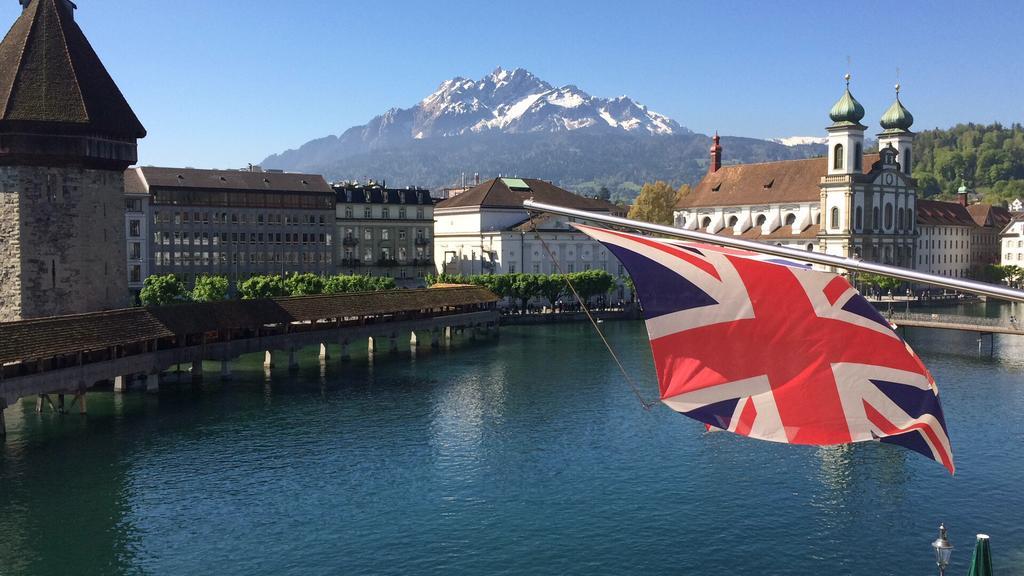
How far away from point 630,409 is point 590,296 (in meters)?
64.8

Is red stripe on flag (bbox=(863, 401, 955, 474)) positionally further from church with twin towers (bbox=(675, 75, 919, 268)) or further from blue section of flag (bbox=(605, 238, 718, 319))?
church with twin towers (bbox=(675, 75, 919, 268))

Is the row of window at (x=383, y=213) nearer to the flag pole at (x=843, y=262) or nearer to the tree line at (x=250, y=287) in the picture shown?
the tree line at (x=250, y=287)

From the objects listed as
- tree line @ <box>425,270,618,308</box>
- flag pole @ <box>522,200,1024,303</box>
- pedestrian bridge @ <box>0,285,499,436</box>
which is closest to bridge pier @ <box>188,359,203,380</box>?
pedestrian bridge @ <box>0,285,499,436</box>

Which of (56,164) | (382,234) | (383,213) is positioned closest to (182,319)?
(56,164)

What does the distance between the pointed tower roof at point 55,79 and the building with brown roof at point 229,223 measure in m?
47.7

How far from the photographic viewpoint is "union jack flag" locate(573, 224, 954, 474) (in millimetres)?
15875

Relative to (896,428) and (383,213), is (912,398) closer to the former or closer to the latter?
(896,428)

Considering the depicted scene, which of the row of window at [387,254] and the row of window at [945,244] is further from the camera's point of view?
the row of window at [945,244]

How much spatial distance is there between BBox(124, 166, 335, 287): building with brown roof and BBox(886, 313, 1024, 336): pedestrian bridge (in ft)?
227

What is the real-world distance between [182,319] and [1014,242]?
515ft

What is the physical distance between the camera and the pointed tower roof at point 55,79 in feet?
193

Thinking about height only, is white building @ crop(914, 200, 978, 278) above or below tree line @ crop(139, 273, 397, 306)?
above

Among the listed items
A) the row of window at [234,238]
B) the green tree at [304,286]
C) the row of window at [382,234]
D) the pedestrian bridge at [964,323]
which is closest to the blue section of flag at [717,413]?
the pedestrian bridge at [964,323]

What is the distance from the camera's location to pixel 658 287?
1775 cm
